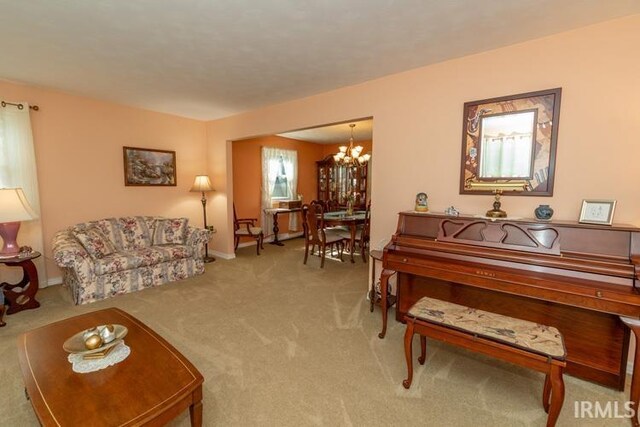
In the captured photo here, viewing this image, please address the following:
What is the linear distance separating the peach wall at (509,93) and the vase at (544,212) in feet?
0.49

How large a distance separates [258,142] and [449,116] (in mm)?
4333

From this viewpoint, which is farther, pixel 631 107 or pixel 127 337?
pixel 631 107

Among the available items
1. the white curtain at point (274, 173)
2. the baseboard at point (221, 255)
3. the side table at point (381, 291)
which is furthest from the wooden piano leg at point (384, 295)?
the white curtain at point (274, 173)

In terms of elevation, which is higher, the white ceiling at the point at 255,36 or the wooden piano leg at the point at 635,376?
the white ceiling at the point at 255,36

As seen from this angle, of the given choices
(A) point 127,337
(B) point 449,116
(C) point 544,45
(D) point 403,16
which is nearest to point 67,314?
(A) point 127,337

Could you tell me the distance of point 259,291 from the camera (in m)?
3.54

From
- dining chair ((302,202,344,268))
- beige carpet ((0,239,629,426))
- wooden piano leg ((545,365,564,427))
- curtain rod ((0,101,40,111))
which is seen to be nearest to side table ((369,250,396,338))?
beige carpet ((0,239,629,426))

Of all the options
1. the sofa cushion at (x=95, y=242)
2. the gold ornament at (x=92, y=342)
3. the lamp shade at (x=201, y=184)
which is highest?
the lamp shade at (x=201, y=184)

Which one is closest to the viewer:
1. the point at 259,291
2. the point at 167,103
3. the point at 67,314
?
the point at 67,314

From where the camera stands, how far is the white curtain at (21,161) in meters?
3.26

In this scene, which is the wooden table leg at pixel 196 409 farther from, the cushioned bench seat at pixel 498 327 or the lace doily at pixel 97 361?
the cushioned bench seat at pixel 498 327

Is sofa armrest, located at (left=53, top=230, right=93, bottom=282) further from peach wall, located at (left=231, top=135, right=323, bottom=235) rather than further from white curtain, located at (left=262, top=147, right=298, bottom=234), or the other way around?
white curtain, located at (left=262, top=147, right=298, bottom=234)

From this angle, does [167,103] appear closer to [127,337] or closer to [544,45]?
[127,337]

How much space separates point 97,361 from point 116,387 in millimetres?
289
